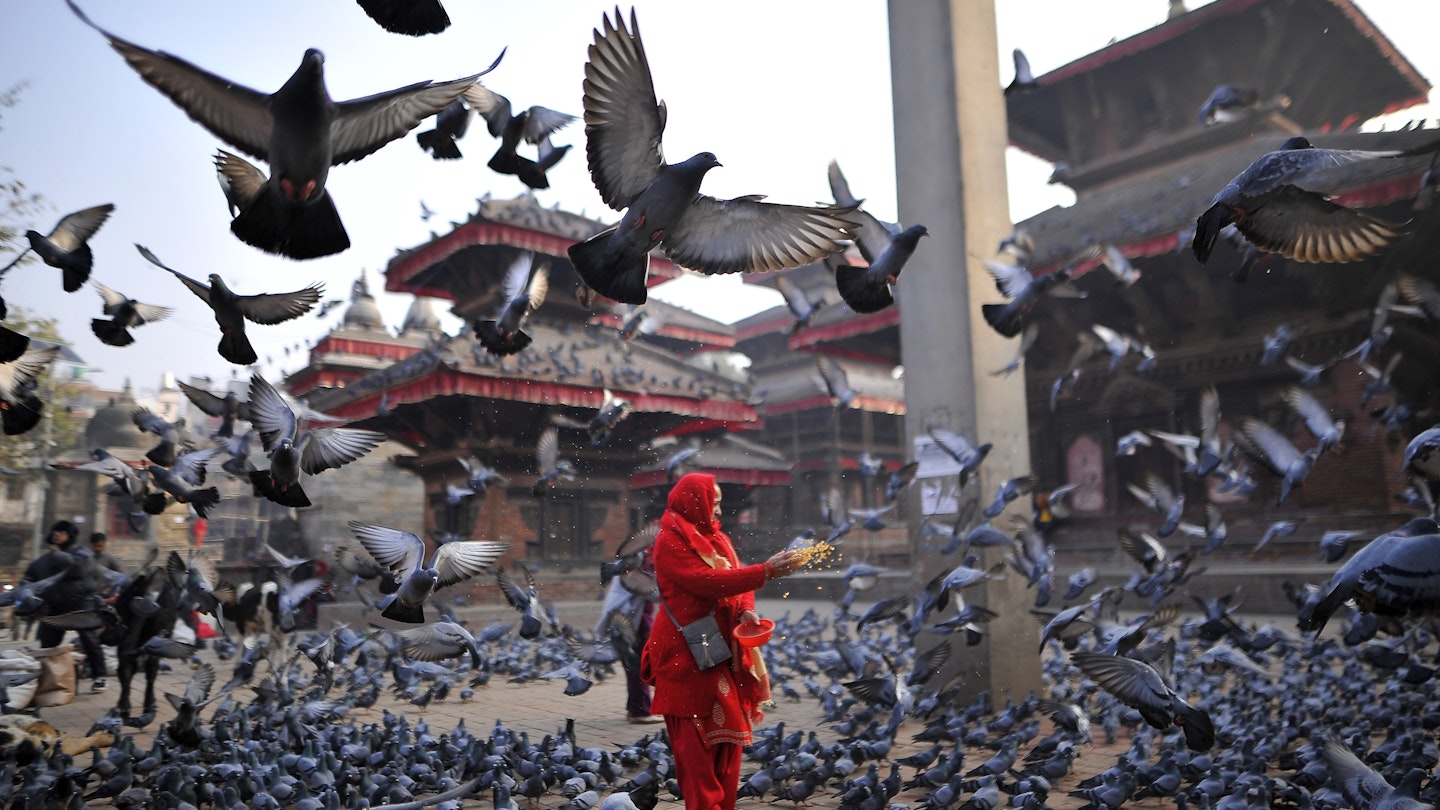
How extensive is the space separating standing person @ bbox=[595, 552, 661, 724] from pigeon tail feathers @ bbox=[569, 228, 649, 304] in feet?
13.2

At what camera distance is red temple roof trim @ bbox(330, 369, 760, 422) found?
47.1ft

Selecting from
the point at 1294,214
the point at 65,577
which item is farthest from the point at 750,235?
the point at 65,577

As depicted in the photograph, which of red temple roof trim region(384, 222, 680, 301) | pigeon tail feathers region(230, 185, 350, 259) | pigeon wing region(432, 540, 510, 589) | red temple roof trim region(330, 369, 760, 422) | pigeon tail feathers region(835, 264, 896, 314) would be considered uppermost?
red temple roof trim region(384, 222, 680, 301)

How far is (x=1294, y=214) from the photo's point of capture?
3.21 meters

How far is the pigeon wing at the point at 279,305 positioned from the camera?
3.70m

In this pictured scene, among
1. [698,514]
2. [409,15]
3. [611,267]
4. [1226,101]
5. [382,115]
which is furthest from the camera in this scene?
[1226,101]

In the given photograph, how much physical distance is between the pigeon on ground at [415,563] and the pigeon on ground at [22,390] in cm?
142

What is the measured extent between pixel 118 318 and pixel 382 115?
2605 mm

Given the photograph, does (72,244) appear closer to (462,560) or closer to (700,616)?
(462,560)

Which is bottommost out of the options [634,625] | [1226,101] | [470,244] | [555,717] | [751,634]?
[555,717]

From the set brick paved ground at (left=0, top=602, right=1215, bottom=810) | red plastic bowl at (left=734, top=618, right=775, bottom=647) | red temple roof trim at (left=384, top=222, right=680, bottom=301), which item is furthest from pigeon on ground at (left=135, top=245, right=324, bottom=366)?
red temple roof trim at (left=384, top=222, right=680, bottom=301)

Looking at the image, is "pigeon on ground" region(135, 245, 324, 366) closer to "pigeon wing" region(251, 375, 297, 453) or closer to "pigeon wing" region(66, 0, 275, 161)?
"pigeon wing" region(251, 375, 297, 453)

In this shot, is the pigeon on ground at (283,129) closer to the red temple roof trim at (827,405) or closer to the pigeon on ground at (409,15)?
the pigeon on ground at (409,15)

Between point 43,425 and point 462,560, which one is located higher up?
point 43,425
